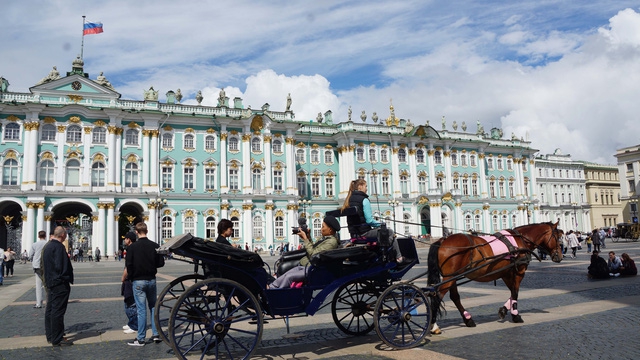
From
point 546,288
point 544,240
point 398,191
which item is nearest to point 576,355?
point 544,240

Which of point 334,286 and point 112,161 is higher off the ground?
point 112,161

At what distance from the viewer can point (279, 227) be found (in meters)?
47.5

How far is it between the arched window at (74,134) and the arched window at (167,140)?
6.98 meters

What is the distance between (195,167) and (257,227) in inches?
323

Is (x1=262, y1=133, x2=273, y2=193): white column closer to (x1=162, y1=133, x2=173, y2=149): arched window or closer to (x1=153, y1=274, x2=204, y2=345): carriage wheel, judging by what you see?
(x1=162, y1=133, x2=173, y2=149): arched window

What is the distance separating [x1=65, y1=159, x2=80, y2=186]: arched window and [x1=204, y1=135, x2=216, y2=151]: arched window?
36.6ft

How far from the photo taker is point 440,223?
56.0 metres

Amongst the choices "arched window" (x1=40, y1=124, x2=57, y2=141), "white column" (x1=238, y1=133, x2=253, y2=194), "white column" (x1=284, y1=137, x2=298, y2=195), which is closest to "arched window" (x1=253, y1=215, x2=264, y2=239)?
"white column" (x1=238, y1=133, x2=253, y2=194)

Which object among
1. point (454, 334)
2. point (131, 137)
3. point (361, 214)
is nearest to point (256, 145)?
point (131, 137)

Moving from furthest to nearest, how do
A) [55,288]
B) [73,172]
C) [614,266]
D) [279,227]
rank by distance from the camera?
[279,227], [73,172], [614,266], [55,288]

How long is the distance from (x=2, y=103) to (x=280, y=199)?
82.0ft

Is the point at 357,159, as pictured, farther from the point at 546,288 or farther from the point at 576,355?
the point at 576,355

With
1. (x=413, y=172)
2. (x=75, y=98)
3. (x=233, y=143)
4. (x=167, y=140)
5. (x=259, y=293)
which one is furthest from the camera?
(x=413, y=172)

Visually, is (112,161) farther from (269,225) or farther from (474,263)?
(474,263)
